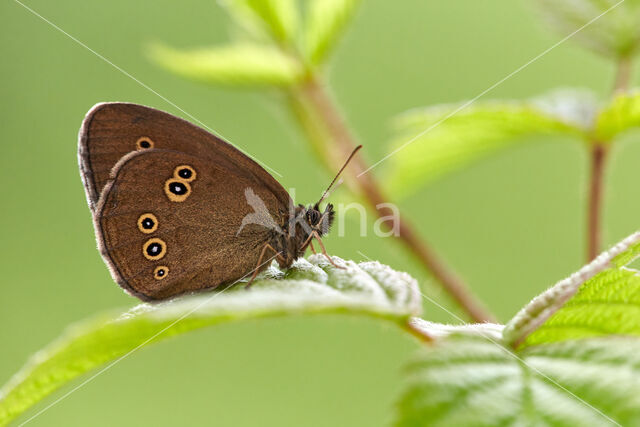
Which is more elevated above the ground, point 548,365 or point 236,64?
point 236,64

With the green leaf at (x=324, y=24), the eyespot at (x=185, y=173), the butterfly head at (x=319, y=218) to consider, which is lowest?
the butterfly head at (x=319, y=218)

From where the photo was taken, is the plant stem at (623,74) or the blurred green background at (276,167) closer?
the plant stem at (623,74)

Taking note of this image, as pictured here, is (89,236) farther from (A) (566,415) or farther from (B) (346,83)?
(A) (566,415)

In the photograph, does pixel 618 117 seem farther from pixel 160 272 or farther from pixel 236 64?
pixel 160 272

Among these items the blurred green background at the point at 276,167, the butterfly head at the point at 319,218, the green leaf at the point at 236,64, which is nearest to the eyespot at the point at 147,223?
the butterfly head at the point at 319,218

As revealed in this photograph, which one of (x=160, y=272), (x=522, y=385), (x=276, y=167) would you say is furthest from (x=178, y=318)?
(x=276, y=167)

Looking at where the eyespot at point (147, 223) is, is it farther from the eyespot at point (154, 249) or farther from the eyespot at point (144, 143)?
the eyespot at point (144, 143)

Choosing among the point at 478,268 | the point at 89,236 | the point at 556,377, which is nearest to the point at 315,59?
the point at 556,377
